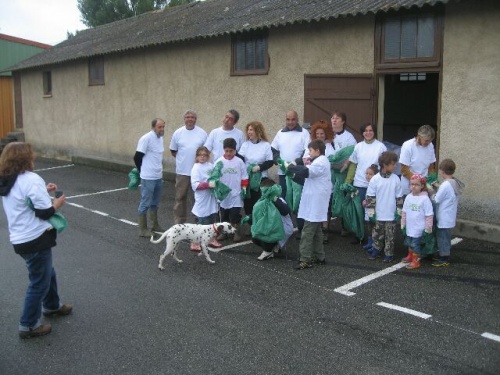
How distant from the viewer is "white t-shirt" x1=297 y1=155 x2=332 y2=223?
6609 millimetres

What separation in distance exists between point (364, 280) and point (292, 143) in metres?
2.48

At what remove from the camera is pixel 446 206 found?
21.7 ft

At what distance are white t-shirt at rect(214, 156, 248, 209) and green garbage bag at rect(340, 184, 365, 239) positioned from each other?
143 cm

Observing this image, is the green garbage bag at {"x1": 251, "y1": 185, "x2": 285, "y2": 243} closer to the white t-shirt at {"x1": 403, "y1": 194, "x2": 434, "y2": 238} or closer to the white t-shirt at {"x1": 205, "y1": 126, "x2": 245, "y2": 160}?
the white t-shirt at {"x1": 205, "y1": 126, "x2": 245, "y2": 160}

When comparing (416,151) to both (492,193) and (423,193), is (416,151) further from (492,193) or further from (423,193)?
(492,193)

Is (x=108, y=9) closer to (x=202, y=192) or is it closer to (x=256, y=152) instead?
(x=256, y=152)

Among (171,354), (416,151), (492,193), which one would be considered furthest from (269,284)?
(492,193)

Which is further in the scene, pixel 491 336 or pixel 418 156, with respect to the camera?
pixel 418 156

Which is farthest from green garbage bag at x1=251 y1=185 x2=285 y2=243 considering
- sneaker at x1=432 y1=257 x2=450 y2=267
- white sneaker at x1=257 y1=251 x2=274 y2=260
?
sneaker at x1=432 y1=257 x2=450 y2=267

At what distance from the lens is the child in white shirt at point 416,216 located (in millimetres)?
6527

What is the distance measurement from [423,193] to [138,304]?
11.6 ft

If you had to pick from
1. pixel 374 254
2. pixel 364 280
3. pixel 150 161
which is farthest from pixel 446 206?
pixel 150 161

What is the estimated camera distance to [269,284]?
6.23 meters

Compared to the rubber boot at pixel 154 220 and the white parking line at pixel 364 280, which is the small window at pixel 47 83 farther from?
the white parking line at pixel 364 280
